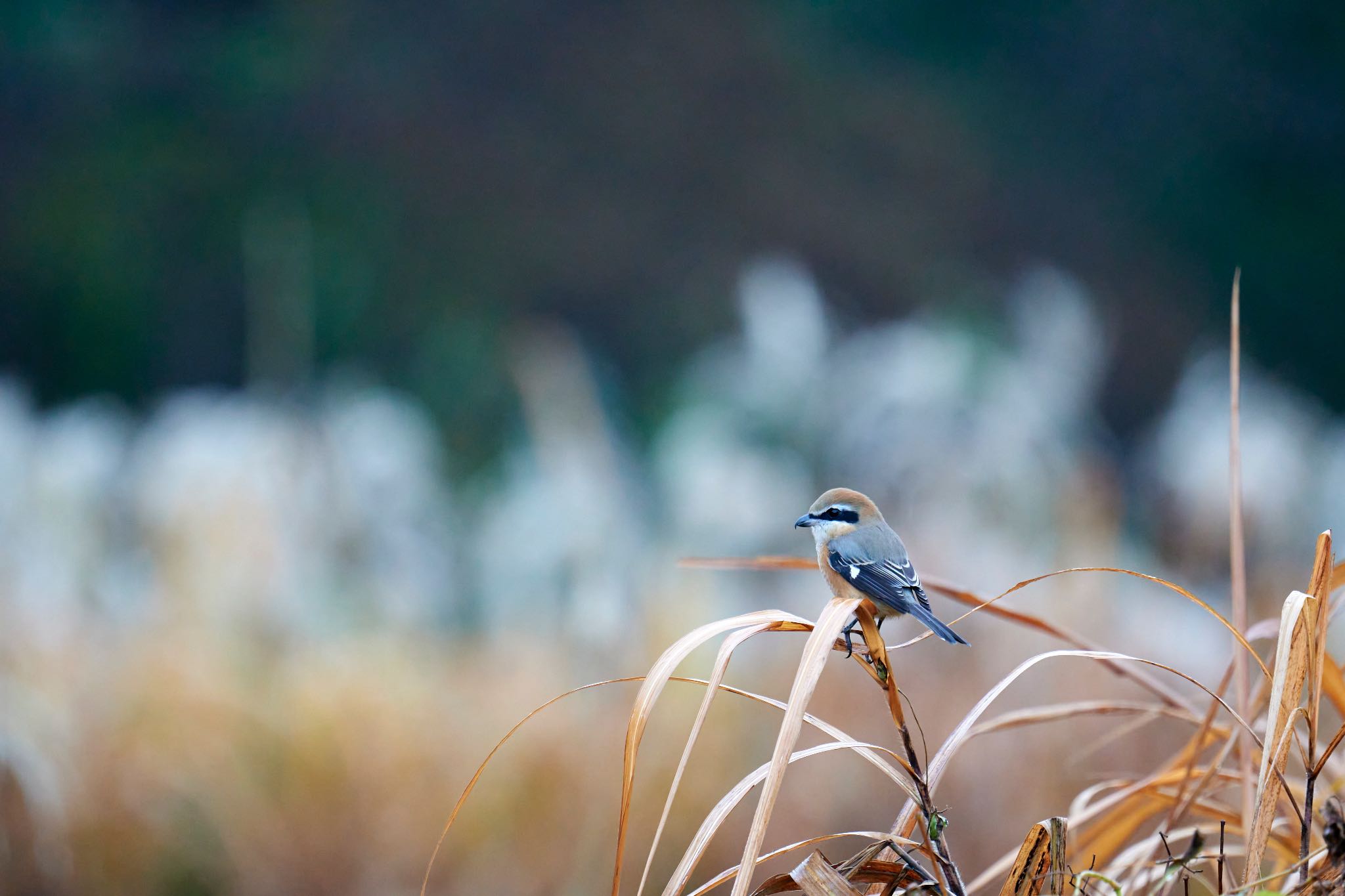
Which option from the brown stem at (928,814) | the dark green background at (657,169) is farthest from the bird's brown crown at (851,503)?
the dark green background at (657,169)

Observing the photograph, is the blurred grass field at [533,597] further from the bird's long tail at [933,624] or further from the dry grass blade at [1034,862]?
the dry grass blade at [1034,862]

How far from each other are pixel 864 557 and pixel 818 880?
33cm

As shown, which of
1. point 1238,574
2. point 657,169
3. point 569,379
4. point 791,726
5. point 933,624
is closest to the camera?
point 791,726

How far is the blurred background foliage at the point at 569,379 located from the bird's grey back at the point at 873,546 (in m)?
0.81

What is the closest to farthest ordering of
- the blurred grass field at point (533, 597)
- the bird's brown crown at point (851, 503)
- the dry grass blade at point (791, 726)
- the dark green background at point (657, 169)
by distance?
the dry grass blade at point (791, 726) → the bird's brown crown at point (851, 503) → the blurred grass field at point (533, 597) → the dark green background at point (657, 169)

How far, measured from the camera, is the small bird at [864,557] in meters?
0.61

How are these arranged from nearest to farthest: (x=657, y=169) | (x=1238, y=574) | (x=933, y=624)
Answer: (x=1238, y=574), (x=933, y=624), (x=657, y=169)

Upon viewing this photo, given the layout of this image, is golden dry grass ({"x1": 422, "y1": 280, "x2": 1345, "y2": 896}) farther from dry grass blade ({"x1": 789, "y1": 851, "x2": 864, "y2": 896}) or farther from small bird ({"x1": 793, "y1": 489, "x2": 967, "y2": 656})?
small bird ({"x1": 793, "y1": 489, "x2": 967, "y2": 656})

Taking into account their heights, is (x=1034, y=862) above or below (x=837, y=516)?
below

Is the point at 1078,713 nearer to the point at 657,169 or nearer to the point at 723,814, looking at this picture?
the point at 723,814

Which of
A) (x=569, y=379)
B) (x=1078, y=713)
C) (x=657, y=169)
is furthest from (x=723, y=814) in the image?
(x=657, y=169)

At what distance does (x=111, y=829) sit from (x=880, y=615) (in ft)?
4.27

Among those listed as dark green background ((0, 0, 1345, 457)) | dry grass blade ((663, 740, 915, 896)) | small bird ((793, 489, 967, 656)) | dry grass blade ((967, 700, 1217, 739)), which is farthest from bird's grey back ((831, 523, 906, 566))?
dark green background ((0, 0, 1345, 457))

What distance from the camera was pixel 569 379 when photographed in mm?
1793
